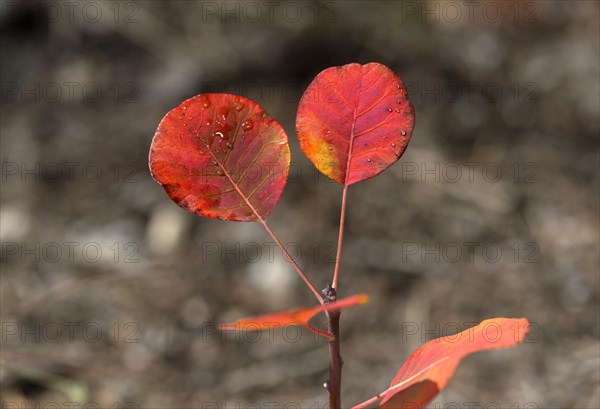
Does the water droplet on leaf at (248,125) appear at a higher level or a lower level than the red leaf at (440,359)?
higher

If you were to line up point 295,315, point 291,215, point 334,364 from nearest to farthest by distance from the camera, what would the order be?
point 295,315
point 334,364
point 291,215

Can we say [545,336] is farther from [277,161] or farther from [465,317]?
[277,161]

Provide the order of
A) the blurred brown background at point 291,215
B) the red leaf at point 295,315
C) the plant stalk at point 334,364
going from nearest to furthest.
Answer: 1. the red leaf at point 295,315
2. the plant stalk at point 334,364
3. the blurred brown background at point 291,215

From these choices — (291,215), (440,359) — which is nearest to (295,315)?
(440,359)

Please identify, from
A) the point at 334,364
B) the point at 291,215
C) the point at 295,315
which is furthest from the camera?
the point at 291,215

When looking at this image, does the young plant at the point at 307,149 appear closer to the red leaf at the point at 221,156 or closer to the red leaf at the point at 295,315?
the red leaf at the point at 221,156

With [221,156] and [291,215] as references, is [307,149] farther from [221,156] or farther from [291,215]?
[291,215]

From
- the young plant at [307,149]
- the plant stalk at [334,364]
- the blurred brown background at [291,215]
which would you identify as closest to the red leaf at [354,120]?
the young plant at [307,149]

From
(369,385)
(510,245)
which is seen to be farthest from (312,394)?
(510,245)

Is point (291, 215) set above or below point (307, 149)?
below
